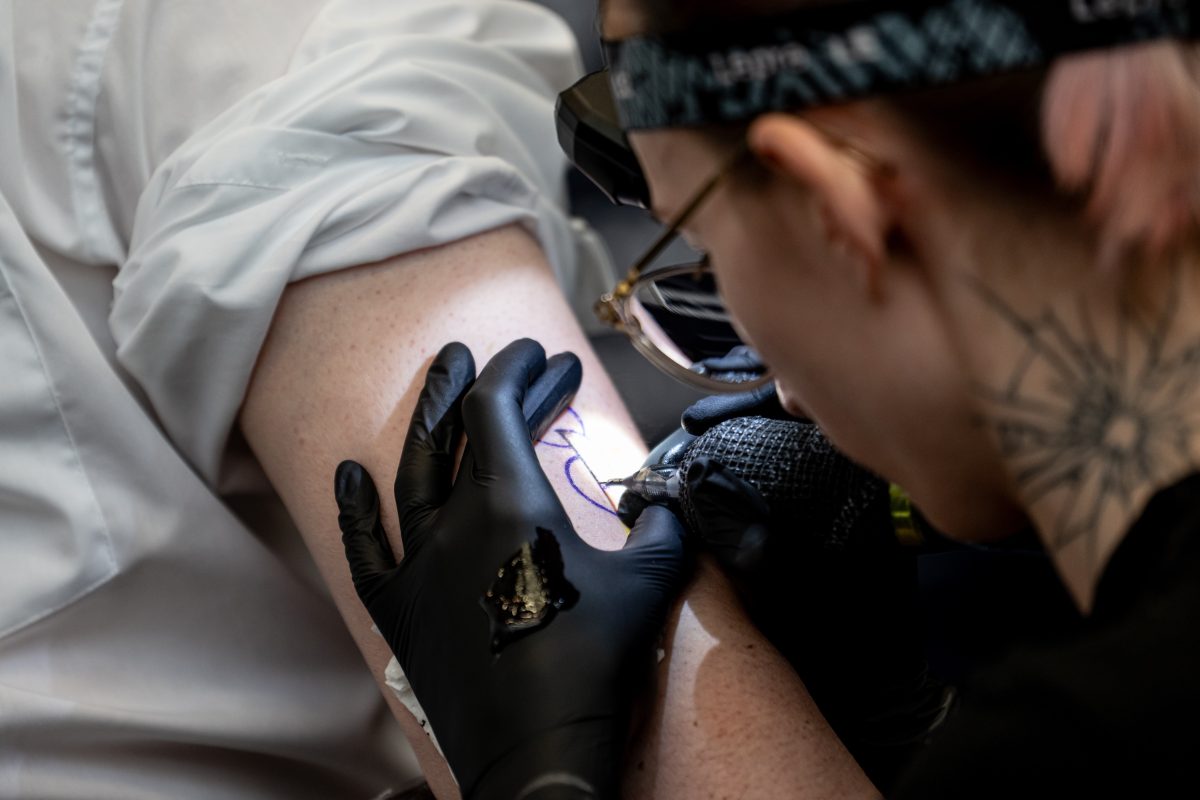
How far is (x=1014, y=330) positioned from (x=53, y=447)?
84 centimetres

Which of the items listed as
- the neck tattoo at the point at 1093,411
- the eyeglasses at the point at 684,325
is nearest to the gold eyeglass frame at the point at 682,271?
the eyeglasses at the point at 684,325

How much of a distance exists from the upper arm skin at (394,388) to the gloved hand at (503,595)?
0.03 m

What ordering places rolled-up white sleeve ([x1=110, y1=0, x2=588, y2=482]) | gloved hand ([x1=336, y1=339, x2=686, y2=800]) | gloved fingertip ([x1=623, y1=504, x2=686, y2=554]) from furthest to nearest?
rolled-up white sleeve ([x1=110, y1=0, x2=588, y2=482]) < gloved fingertip ([x1=623, y1=504, x2=686, y2=554]) < gloved hand ([x1=336, y1=339, x2=686, y2=800])

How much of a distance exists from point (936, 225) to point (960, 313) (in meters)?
0.05

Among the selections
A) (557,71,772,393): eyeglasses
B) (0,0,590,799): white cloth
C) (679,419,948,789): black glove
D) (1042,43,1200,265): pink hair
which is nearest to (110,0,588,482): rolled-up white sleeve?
(0,0,590,799): white cloth

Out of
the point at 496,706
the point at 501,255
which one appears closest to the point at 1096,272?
the point at 496,706

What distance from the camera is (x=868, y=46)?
0.52 meters

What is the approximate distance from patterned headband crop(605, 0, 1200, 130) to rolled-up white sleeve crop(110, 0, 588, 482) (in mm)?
463

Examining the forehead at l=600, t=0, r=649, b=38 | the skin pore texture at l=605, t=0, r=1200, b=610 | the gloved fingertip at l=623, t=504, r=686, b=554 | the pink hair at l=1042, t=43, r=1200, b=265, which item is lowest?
the gloved fingertip at l=623, t=504, r=686, b=554

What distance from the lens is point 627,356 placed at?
4.49 feet

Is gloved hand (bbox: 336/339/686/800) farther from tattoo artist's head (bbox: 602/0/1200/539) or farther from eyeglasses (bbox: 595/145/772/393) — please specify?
tattoo artist's head (bbox: 602/0/1200/539)

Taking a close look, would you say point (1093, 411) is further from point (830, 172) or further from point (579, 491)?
point (579, 491)

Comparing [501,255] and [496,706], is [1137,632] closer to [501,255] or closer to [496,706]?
[496,706]

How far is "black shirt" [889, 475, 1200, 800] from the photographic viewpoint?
19.2 inches
